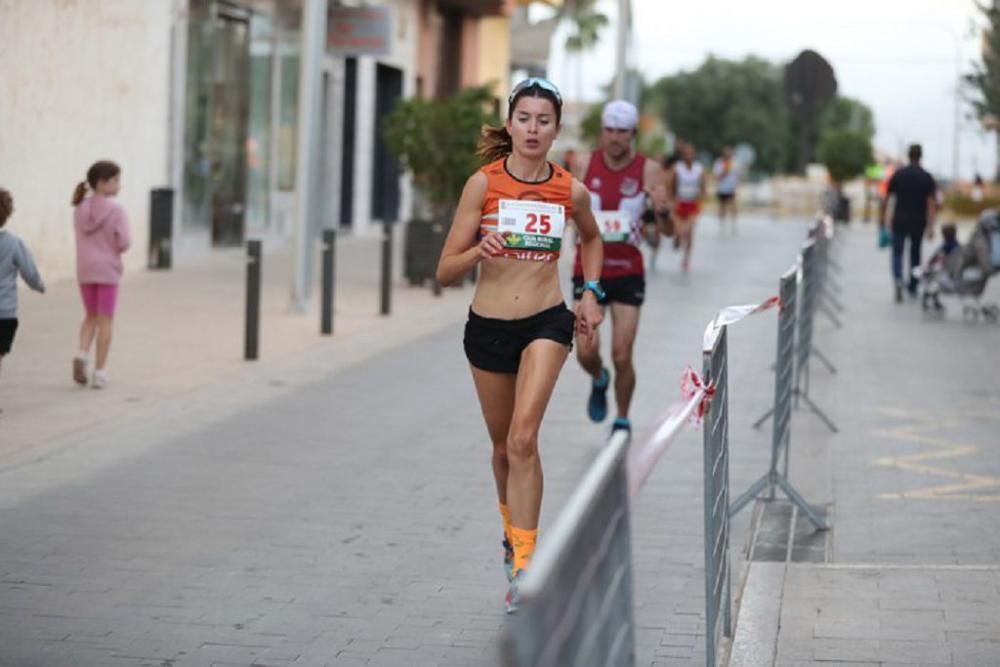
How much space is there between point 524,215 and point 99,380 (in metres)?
6.33

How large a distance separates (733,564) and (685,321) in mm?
11290

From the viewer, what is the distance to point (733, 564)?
7.67m

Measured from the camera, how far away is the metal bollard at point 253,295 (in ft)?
46.2

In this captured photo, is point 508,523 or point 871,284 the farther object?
point 871,284

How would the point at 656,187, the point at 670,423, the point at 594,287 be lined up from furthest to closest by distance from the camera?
the point at 656,187 → the point at 594,287 → the point at 670,423

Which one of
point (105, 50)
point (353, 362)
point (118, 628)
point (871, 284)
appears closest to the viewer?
point (118, 628)

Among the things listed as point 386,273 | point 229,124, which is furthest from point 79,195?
point 229,124

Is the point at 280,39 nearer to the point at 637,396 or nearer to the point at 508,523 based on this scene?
the point at 637,396

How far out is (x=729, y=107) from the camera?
378ft

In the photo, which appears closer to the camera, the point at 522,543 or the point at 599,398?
the point at 522,543

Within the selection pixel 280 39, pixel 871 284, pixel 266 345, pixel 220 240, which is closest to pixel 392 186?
pixel 280 39

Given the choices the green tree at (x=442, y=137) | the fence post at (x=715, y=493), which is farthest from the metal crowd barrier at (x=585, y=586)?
the green tree at (x=442, y=137)

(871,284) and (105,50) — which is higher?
(105,50)

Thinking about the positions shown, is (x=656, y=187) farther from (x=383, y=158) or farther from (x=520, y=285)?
(x=383, y=158)
